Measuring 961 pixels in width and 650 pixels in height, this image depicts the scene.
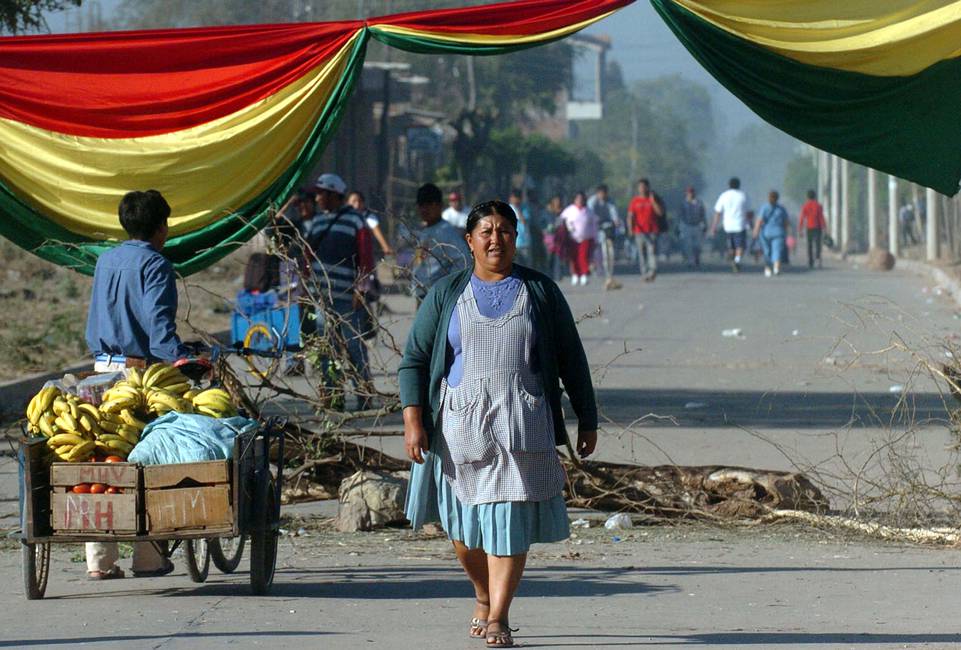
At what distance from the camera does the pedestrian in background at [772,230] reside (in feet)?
117

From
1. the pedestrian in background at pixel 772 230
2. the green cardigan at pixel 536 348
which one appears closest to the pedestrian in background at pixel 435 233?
the green cardigan at pixel 536 348

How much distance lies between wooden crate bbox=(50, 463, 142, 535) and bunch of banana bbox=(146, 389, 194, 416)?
337mm

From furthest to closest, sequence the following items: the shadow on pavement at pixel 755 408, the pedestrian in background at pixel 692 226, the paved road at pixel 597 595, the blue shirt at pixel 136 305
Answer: the pedestrian in background at pixel 692 226, the shadow on pavement at pixel 755 408, the blue shirt at pixel 136 305, the paved road at pixel 597 595

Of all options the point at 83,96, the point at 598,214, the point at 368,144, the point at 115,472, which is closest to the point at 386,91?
the point at 368,144

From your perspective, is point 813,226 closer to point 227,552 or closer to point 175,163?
point 175,163

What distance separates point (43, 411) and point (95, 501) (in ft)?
1.78

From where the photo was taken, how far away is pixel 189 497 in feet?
21.9

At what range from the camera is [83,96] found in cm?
918

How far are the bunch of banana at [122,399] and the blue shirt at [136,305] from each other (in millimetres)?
314

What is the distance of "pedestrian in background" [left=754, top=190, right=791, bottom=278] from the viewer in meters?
35.6

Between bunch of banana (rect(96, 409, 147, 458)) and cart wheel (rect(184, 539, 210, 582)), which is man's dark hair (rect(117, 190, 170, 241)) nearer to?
bunch of banana (rect(96, 409, 147, 458))

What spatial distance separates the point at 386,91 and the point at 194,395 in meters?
34.8

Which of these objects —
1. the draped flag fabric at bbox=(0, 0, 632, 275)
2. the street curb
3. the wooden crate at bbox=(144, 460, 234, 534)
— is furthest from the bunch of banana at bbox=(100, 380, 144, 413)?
the street curb

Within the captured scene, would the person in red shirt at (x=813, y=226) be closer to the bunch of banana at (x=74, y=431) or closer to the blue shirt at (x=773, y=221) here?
the blue shirt at (x=773, y=221)
